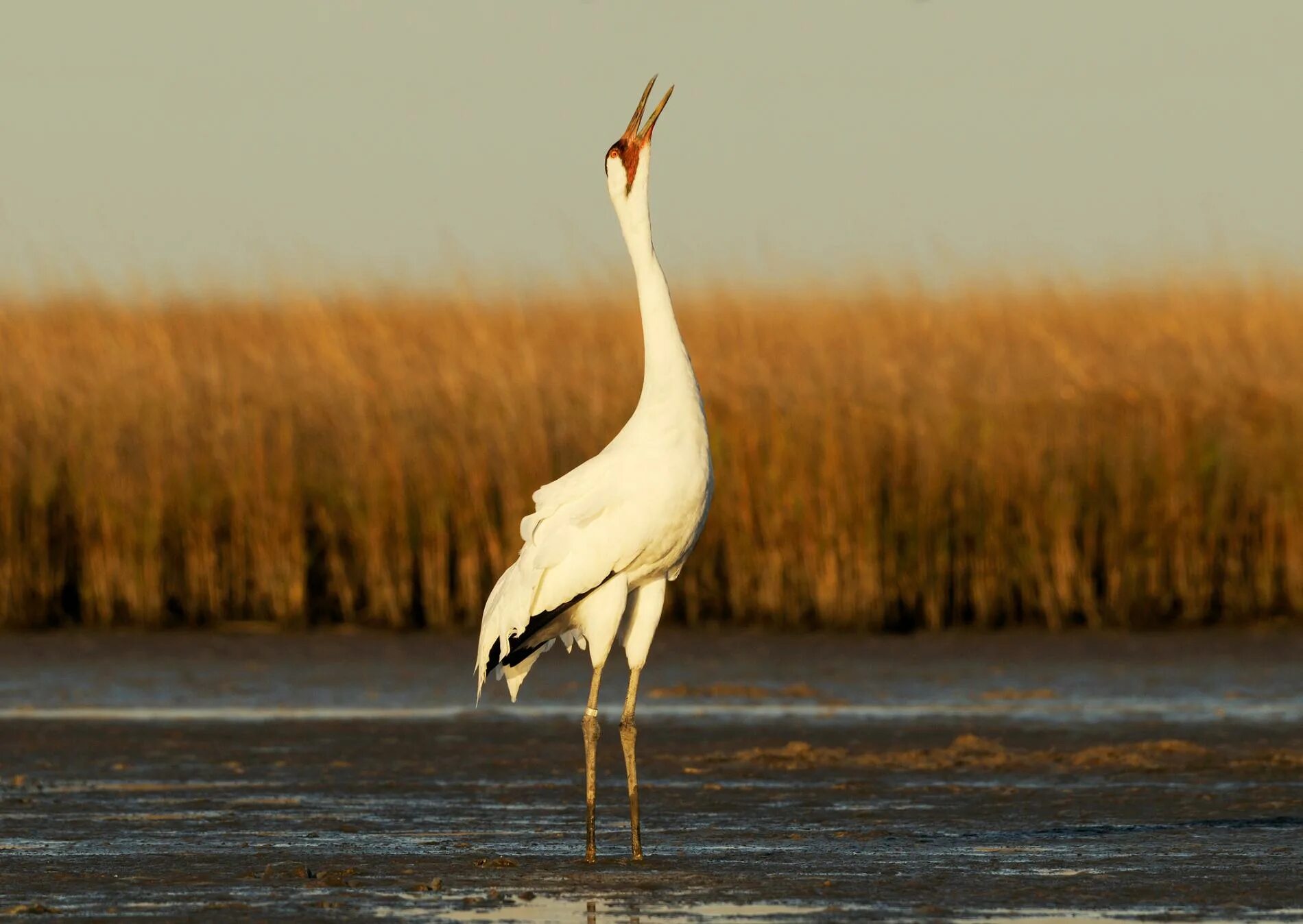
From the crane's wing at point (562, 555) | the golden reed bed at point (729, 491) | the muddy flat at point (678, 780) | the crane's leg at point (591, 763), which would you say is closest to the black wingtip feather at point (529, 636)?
the crane's wing at point (562, 555)

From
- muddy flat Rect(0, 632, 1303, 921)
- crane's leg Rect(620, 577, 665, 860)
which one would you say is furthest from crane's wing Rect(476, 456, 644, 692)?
muddy flat Rect(0, 632, 1303, 921)

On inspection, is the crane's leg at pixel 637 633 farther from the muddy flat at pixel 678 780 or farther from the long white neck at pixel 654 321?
the long white neck at pixel 654 321

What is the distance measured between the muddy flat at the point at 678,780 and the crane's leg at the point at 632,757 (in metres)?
0.14

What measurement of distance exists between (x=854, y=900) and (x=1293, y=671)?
276 inches

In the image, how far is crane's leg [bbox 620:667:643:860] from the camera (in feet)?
23.4

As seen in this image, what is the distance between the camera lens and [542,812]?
8.39 meters

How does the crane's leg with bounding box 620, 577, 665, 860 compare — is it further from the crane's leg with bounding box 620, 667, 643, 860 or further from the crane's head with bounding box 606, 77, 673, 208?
the crane's head with bounding box 606, 77, 673, 208

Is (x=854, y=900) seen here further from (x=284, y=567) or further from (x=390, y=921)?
(x=284, y=567)

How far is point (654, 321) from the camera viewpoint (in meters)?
7.38

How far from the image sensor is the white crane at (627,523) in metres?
7.09

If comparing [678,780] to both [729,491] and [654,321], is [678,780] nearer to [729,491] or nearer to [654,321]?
[654,321]

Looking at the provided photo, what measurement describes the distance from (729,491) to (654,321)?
7.44 metres

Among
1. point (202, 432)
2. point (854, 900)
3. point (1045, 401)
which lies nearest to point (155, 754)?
point (854, 900)

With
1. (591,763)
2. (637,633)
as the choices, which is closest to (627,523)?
(637,633)
